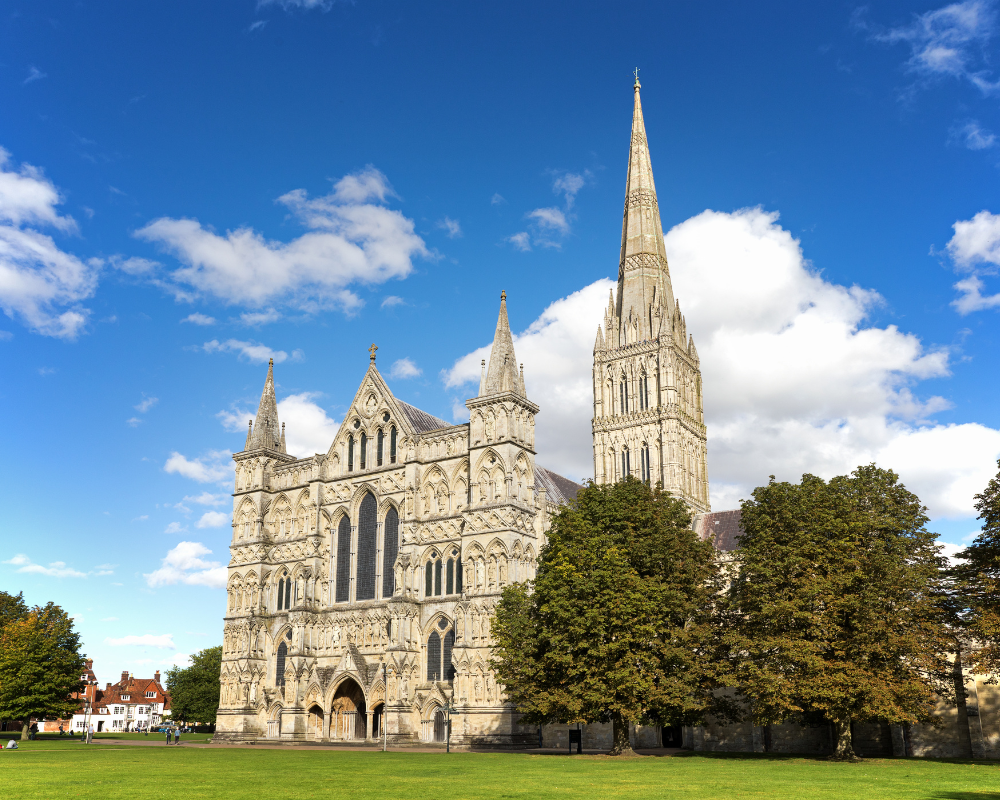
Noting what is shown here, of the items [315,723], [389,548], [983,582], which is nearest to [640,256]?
[389,548]

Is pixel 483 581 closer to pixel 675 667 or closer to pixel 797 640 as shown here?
pixel 675 667

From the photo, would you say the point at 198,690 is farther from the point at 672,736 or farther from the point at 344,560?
the point at 672,736

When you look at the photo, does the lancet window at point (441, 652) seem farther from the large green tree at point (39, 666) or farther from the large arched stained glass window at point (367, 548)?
the large green tree at point (39, 666)

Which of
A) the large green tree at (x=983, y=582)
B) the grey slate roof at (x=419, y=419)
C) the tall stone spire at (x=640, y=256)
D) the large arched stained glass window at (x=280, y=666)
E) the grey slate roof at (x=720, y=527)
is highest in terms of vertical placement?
the tall stone spire at (x=640, y=256)

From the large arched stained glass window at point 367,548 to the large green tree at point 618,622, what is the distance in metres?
17.4

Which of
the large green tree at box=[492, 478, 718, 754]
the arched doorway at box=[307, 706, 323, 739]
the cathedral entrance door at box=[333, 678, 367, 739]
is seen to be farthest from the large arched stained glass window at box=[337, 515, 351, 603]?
the large green tree at box=[492, 478, 718, 754]

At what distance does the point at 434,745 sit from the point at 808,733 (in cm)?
2088

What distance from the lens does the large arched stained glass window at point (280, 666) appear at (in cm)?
6047

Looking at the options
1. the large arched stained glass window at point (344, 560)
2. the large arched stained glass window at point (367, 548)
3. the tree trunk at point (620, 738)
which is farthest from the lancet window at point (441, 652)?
the tree trunk at point (620, 738)

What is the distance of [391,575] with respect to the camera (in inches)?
2280

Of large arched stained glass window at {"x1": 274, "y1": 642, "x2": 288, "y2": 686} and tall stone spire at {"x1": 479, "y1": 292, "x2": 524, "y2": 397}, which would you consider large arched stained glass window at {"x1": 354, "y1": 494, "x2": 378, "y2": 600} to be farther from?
tall stone spire at {"x1": 479, "y1": 292, "x2": 524, "y2": 397}

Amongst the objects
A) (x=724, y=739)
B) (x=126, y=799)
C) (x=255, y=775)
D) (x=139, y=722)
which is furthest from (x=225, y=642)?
(x=139, y=722)

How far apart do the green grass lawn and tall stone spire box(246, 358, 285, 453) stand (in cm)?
3385

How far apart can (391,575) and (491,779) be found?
33.4 meters
